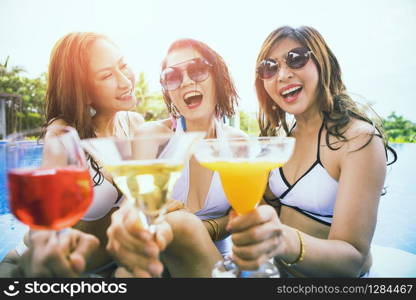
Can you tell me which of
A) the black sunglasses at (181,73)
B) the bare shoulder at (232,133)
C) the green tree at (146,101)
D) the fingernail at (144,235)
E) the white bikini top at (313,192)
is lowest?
the green tree at (146,101)

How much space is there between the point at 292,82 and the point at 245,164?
3.88 ft

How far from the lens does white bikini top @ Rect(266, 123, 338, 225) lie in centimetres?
217

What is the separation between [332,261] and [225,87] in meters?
1.81

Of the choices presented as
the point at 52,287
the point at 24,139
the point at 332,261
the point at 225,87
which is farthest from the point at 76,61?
the point at 332,261

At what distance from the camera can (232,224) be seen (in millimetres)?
1266

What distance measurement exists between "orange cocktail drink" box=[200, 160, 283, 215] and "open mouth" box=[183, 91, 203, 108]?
1432 mm

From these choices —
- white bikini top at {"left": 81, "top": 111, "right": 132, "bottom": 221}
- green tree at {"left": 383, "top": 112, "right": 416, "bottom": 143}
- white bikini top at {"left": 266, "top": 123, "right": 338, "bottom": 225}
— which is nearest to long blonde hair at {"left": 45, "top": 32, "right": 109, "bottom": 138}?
white bikini top at {"left": 81, "top": 111, "right": 132, "bottom": 221}

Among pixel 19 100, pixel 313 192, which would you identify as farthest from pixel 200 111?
pixel 19 100

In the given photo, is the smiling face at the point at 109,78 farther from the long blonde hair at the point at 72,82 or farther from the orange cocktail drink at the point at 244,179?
the orange cocktail drink at the point at 244,179

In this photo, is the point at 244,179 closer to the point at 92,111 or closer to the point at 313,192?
the point at 313,192

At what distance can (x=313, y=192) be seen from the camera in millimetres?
2193

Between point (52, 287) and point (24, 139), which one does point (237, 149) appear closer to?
point (24, 139)

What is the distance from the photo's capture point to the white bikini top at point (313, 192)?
7.11 feet

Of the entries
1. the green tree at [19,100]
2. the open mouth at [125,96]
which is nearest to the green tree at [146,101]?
the green tree at [19,100]
